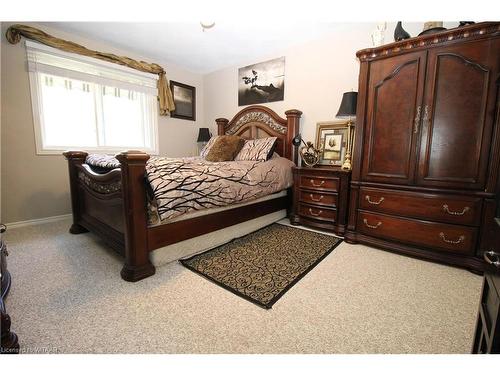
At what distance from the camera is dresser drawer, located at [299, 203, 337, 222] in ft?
7.88

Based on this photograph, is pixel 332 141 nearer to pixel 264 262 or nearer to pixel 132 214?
pixel 264 262

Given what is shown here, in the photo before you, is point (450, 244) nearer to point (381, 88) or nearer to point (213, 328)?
point (381, 88)

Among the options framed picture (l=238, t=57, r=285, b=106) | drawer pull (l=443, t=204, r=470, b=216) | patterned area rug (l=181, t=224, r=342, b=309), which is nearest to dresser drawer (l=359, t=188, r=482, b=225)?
drawer pull (l=443, t=204, r=470, b=216)

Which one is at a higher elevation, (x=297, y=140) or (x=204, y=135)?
(x=204, y=135)

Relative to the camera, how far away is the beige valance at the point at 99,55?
235 centimetres

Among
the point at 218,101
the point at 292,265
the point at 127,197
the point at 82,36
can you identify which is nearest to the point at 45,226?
the point at 127,197

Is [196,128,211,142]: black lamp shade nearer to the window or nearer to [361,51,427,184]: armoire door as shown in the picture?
the window

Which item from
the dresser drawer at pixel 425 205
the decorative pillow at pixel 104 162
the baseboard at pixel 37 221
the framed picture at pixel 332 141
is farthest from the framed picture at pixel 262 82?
the baseboard at pixel 37 221

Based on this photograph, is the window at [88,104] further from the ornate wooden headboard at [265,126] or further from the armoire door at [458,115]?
the armoire door at [458,115]

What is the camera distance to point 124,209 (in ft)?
4.71

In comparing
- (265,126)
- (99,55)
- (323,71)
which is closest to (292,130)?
(265,126)

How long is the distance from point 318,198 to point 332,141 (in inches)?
33.0

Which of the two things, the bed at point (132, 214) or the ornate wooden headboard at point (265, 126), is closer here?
the bed at point (132, 214)

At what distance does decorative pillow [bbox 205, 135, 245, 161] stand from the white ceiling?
130 cm
